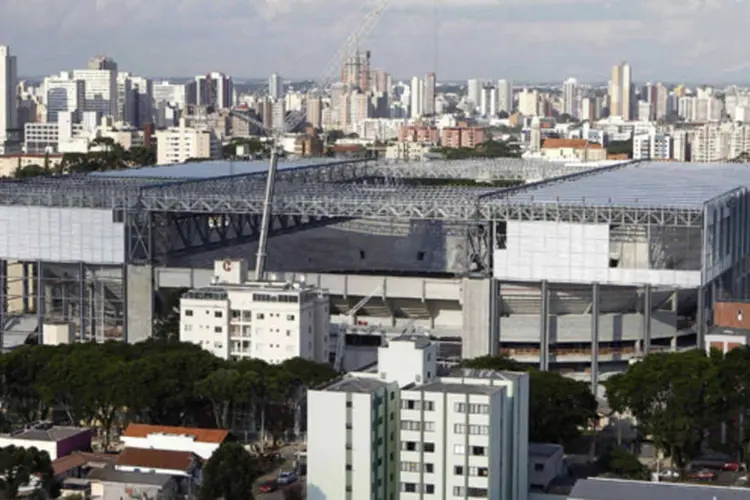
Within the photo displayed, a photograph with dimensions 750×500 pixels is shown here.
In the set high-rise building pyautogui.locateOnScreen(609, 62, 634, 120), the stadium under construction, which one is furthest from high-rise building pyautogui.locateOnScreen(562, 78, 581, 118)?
the stadium under construction

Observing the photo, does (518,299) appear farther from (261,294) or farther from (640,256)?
(261,294)

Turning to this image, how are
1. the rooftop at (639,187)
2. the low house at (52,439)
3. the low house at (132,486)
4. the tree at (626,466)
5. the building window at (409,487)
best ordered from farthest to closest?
the rooftop at (639,187) → the low house at (52,439) → the tree at (626,466) → the low house at (132,486) → the building window at (409,487)

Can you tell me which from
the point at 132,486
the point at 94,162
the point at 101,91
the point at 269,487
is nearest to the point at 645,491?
the point at 269,487

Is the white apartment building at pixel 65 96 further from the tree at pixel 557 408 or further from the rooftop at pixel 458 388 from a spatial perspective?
the rooftop at pixel 458 388

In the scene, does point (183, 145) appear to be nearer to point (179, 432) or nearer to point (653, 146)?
point (653, 146)

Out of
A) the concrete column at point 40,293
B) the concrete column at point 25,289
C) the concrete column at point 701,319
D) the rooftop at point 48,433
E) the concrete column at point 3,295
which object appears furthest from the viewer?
the concrete column at point 25,289

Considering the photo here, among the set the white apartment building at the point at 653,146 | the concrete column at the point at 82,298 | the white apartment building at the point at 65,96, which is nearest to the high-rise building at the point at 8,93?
the white apartment building at the point at 65,96

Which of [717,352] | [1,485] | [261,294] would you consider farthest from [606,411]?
[1,485]
